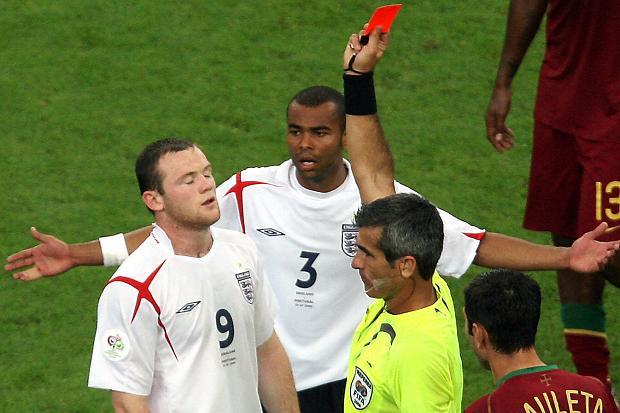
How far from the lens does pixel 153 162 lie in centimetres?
556

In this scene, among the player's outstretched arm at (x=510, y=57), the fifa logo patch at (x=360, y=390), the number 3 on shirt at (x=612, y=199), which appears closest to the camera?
the fifa logo patch at (x=360, y=390)

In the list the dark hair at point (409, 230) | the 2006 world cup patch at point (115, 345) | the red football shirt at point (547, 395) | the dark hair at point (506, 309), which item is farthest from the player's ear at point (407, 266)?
the 2006 world cup patch at point (115, 345)

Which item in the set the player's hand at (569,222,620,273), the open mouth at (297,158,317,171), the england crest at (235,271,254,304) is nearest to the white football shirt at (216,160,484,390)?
the open mouth at (297,158,317,171)

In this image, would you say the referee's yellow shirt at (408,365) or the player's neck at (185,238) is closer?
the referee's yellow shirt at (408,365)

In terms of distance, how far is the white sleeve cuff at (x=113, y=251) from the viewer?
6078 millimetres

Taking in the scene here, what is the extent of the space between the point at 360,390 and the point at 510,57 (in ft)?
8.76

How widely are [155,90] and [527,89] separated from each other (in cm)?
282

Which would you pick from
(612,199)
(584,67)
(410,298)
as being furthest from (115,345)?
(584,67)

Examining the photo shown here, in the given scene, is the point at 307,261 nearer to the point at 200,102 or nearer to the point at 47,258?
the point at 47,258

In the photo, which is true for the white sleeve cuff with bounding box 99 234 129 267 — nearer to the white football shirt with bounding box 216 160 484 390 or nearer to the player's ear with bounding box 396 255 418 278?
the white football shirt with bounding box 216 160 484 390

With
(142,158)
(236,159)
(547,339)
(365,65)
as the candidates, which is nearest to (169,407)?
(142,158)

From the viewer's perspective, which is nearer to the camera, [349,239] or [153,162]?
[153,162]

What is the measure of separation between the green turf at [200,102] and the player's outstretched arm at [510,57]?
1.83 m

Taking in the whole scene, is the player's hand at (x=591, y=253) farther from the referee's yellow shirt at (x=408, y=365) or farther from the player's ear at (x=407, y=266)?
the player's ear at (x=407, y=266)
